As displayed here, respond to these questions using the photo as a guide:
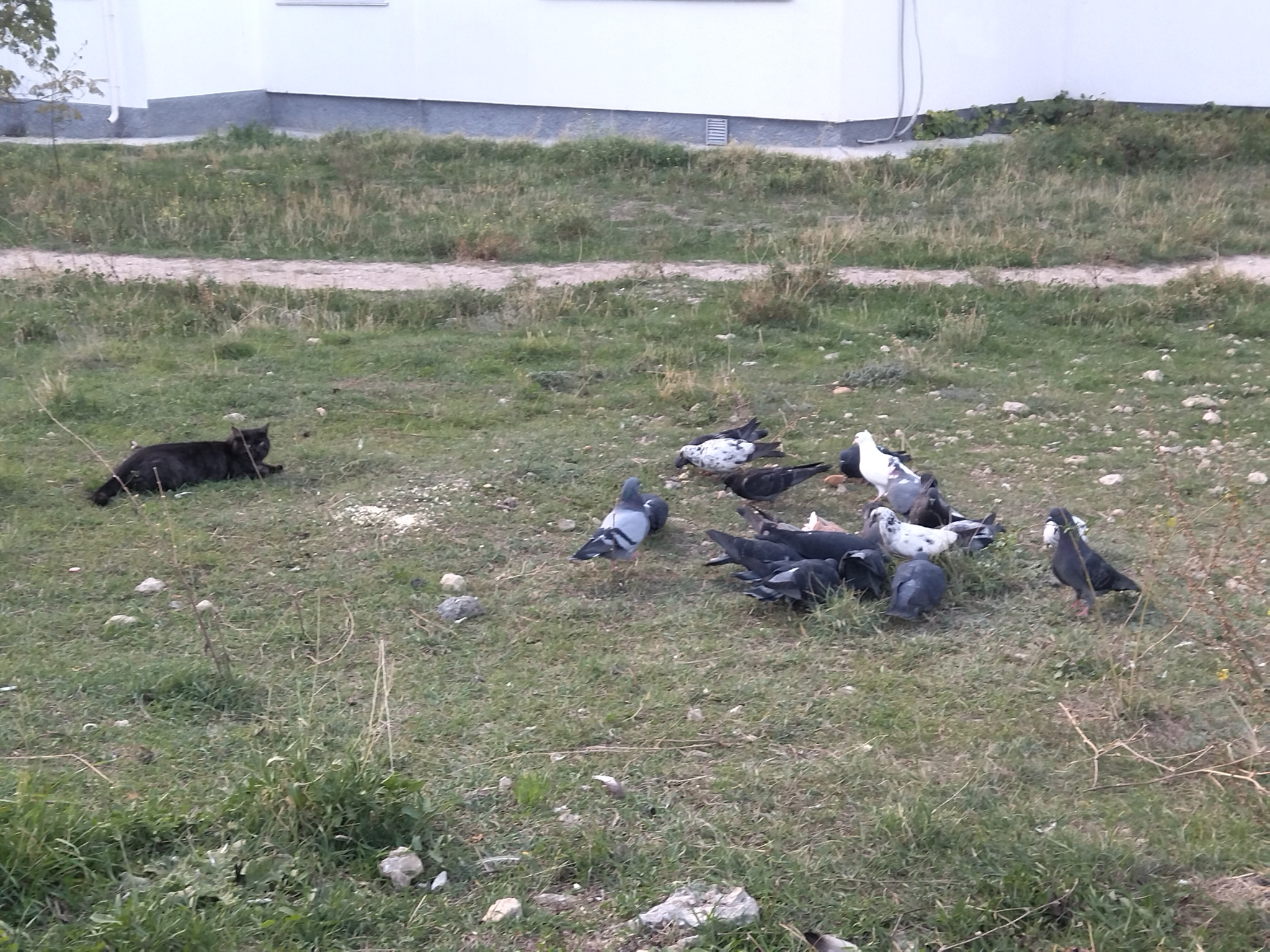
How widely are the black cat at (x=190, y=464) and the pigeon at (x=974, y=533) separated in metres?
3.55

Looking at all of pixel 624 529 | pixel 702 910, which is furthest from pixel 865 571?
pixel 702 910

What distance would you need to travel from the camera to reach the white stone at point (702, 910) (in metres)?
2.99

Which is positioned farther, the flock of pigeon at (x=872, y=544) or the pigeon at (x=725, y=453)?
the pigeon at (x=725, y=453)

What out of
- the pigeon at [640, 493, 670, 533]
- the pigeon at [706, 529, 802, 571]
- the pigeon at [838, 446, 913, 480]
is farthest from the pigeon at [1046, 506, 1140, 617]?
the pigeon at [640, 493, 670, 533]

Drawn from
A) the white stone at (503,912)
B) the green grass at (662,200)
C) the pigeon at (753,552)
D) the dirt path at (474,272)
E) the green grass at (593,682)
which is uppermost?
the green grass at (662,200)

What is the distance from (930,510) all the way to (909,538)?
36 cm

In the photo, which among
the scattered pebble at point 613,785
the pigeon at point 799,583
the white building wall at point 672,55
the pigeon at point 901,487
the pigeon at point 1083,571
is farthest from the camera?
the white building wall at point 672,55

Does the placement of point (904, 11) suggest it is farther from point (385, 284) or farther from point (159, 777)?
point (159, 777)

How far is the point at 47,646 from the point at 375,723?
1.50m

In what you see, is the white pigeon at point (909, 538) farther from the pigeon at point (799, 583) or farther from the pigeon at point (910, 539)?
the pigeon at point (799, 583)

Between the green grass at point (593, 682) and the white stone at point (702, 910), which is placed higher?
the green grass at point (593, 682)

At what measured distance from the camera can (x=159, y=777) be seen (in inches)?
141

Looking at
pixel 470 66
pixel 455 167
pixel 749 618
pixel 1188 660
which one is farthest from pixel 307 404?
pixel 470 66

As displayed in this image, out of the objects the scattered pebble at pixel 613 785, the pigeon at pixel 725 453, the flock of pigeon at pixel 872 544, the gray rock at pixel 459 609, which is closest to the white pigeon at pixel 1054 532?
the flock of pigeon at pixel 872 544
